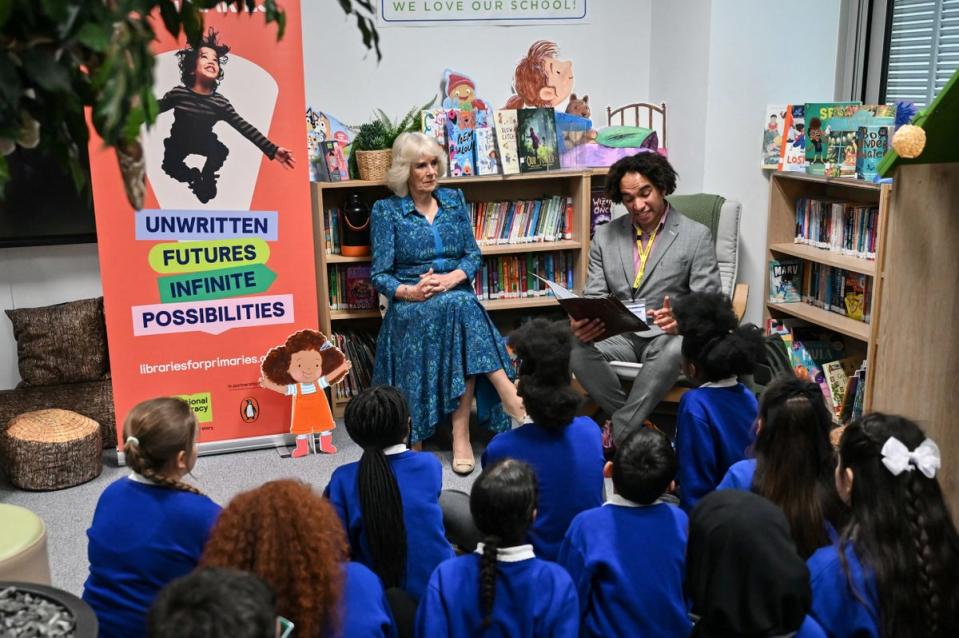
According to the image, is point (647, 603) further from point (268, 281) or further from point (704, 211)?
point (704, 211)

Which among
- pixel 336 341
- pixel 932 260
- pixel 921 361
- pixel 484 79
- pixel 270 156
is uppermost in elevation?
pixel 484 79

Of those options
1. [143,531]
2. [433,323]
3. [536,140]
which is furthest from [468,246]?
[143,531]

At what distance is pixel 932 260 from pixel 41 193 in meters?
3.55

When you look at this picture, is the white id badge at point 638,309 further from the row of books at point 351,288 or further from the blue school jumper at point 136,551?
the blue school jumper at point 136,551

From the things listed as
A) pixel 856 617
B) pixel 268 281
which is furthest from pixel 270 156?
pixel 856 617

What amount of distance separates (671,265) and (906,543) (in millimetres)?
2229

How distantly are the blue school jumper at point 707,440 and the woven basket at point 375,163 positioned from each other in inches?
80.7

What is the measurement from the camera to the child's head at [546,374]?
8.15 feet

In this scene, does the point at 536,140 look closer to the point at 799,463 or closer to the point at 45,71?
the point at 799,463

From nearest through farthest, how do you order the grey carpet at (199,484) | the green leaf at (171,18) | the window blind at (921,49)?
the green leaf at (171,18) < the grey carpet at (199,484) < the window blind at (921,49)

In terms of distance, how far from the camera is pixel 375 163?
415 centimetres

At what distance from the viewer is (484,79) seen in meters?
4.69

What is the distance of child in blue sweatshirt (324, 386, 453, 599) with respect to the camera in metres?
2.21

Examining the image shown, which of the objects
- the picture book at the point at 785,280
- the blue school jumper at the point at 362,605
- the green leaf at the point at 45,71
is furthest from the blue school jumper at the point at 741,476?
the picture book at the point at 785,280
